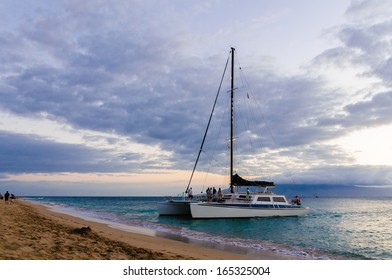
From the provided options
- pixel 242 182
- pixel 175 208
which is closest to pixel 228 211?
pixel 242 182

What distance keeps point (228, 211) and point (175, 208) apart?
656 cm

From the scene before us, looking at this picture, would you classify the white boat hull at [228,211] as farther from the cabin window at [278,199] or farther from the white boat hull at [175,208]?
the white boat hull at [175,208]

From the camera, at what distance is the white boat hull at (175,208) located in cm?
3869

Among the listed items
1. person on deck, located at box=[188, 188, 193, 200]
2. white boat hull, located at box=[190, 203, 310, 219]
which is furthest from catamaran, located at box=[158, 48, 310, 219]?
person on deck, located at box=[188, 188, 193, 200]

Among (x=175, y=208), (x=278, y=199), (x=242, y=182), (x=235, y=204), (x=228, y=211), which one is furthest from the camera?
(x=278, y=199)

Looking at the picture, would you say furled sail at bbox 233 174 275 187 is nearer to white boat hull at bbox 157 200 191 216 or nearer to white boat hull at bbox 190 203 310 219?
white boat hull at bbox 190 203 310 219

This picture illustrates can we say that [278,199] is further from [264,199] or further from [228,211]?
[228,211]

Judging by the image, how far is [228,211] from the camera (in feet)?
124

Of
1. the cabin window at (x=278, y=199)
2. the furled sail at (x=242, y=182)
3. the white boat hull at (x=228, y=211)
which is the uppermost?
the furled sail at (x=242, y=182)

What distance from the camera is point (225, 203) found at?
124 ft

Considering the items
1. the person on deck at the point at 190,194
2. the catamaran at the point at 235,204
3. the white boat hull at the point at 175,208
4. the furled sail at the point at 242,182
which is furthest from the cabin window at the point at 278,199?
the white boat hull at the point at 175,208

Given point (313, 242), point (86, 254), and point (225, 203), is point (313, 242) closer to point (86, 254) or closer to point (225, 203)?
A: point (225, 203)

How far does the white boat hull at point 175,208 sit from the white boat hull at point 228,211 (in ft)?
6.72

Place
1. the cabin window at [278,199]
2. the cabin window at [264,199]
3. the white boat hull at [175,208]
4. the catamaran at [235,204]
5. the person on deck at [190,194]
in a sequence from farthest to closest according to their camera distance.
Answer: the cabin window at [278,199]
the person on deck at [190,194]
the cabin window at [264,199]
the white boat hull at [175,208]
the catamaran at [235,204]
